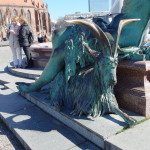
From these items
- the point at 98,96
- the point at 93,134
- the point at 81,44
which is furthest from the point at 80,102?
the point at 81,44

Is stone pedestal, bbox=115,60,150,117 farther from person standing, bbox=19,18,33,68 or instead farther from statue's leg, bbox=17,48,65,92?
person standing, bbox=19,18,33,68

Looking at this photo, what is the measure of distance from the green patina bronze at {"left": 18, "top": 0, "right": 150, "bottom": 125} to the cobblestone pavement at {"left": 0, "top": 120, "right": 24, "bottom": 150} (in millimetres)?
813

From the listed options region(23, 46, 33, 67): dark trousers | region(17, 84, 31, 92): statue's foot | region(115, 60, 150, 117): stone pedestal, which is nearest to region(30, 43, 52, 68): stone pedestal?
region(23, 46, 33, 67): dark trousers

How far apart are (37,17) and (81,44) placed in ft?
214

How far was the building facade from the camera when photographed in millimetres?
55219

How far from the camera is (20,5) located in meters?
59.9

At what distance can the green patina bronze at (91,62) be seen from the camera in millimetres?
2645

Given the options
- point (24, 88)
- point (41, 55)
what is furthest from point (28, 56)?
point (24, 88)

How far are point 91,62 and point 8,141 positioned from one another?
5.78ft

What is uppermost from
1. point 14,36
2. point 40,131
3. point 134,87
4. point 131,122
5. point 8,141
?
point 14,36

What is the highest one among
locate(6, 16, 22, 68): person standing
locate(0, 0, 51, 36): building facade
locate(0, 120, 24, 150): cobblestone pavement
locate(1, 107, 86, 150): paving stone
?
locate(0, 0, 51, 36): building facade

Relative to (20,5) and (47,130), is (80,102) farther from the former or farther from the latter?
(20,5)

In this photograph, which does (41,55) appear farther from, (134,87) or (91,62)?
(134,87)

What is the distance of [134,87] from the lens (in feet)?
9.84
